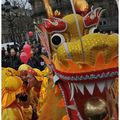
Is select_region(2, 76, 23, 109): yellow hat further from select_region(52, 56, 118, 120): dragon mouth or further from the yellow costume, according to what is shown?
select_region(52, 56, 118, 120): dragon mouth

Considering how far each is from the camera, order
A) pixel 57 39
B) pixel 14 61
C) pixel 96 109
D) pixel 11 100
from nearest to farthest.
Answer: pixel 96 109
pixel 57 39
pixel 11 100
pixel 14 61

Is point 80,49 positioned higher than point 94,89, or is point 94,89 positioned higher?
point 80,49

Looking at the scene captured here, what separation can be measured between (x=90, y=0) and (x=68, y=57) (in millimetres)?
1160

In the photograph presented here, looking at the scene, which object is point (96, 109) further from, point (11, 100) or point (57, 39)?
point (11, 100)

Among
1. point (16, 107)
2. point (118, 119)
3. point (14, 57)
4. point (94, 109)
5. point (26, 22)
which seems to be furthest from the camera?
point (26, 22)

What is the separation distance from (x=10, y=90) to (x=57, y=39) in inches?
49.5

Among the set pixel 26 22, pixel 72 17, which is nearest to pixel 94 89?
pixel 72 17

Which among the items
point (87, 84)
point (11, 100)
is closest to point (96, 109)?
point (87, 84)

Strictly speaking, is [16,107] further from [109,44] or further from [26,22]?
[26,22]

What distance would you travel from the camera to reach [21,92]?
4.22 meters

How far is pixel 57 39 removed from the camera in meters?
3.06

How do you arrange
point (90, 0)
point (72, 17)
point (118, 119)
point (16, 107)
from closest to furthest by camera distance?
point (118, 119), point (72, 17), point (90, 0), point (16, 107)

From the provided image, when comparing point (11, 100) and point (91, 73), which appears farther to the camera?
point (11, 100)

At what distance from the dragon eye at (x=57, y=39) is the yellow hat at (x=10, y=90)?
116cm
